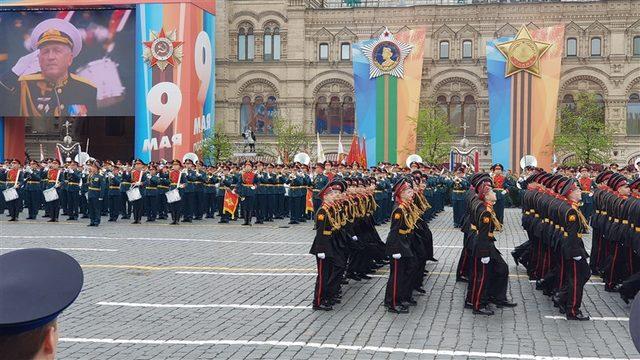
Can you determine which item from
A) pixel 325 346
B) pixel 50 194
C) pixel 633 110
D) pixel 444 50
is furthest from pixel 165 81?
pixel 325 346

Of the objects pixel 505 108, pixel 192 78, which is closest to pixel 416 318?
pixel 505 108

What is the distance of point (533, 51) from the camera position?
1612 inches

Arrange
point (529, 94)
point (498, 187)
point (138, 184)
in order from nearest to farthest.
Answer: point (498, 187) < point (138, 184) < point (529, 94)

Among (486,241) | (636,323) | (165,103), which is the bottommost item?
(486,241)

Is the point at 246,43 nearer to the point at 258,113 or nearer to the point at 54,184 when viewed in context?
the point at 258,113

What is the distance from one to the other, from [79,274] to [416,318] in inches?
329

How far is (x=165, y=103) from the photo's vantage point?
43.8 metres

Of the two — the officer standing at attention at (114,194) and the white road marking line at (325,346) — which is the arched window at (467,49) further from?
the white road marking line at (325,346)

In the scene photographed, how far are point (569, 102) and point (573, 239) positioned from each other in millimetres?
37977

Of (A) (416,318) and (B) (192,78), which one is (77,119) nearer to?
(B) (192,78)

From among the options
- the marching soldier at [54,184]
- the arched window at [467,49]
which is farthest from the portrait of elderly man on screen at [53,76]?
the arched window at [467,49]

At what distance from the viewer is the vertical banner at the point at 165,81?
4359 centimetres

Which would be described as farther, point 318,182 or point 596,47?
point 596,47

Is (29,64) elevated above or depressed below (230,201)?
above
